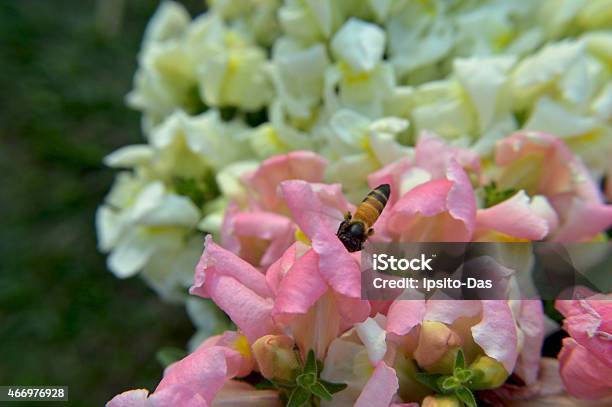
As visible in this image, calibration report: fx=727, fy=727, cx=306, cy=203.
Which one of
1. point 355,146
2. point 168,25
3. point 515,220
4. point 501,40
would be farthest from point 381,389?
point 168,25

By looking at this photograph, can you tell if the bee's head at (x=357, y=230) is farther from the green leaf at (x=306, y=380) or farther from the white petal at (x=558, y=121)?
the white petal at (x=558, y=121)

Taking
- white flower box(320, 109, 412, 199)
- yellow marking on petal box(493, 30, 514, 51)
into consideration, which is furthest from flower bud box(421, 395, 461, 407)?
yellow marking on petal box(493, 30, 514, 51)

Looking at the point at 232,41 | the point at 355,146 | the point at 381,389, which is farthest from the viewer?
the point at 232,41

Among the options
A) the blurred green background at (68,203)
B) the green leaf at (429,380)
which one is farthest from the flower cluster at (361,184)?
the blurred green background at (68,203)

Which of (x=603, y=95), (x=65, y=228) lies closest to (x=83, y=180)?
(x=65, y=228)

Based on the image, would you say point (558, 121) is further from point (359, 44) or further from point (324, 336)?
point (324, 336)

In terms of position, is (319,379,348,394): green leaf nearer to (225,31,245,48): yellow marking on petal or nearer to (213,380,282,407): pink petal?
(213,380,282,407): pink petal
